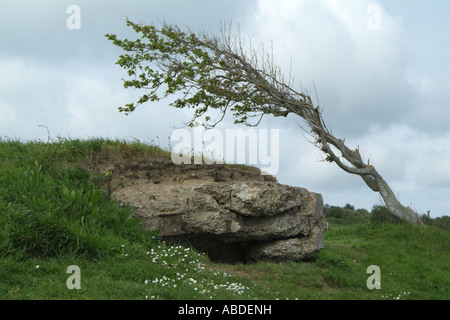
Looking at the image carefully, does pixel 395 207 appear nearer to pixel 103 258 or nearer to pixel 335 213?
pixel 335 213

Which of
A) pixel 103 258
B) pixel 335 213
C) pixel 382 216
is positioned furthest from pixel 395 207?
pixel 103 258

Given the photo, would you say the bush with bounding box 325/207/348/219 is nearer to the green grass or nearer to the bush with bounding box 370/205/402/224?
the bush with bounding box 370/205/402/224

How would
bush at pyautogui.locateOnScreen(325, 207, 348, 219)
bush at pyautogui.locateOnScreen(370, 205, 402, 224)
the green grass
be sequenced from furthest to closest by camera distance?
bush at pyautogui.locateOnScreen(325, 207, 348, 219) → bush at pyautogui.locateOnScreen(370, 205, 402, 224) → the green grass

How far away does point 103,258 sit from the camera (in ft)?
27.5

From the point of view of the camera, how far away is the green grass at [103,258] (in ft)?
24.2

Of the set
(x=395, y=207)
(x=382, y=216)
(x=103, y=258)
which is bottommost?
(x=103, y=258)

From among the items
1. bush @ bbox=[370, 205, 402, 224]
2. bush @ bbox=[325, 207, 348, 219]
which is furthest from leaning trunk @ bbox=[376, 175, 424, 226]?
bush @ bbox=[325, 207, 348, 219]

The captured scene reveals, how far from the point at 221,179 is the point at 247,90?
6.84 metres

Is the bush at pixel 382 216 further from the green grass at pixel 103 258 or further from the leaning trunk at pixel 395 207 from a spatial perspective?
the green grass at pixel 103 258

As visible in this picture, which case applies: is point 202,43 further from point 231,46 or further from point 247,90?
point 247,90

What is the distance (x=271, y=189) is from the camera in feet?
35.8

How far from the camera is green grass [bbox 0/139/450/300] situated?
7383 millimetres
